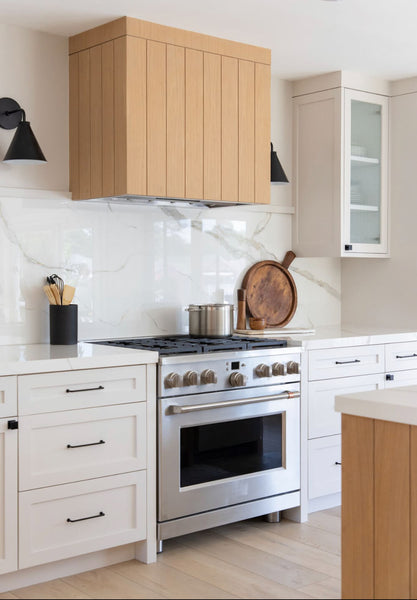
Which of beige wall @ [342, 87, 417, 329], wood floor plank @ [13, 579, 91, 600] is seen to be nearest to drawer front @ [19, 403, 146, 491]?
wood floor plank @ [13, 579, 91, 600]

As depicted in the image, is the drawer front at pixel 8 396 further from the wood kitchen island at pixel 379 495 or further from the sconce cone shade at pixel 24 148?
the wood kitchen island at pixel 379 495

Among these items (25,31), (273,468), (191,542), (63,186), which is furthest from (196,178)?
(191,542)

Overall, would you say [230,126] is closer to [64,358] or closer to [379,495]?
[64,358]

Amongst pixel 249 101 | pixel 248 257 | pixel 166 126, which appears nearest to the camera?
pixel 166 126

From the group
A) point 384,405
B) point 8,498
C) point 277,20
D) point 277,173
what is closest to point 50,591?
point 8,498

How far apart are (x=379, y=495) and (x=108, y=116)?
2198 millimetres

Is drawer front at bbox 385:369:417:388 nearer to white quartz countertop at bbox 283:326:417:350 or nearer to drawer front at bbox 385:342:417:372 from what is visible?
drawer front at bbox 385:342:417:372

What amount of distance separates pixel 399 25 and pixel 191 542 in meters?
2.61

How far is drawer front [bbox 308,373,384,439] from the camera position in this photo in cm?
404

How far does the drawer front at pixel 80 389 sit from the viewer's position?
10.0 feet

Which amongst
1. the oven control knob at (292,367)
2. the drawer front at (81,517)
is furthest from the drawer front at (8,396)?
the oven control knob at (292,367)

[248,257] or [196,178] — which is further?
[248,257]

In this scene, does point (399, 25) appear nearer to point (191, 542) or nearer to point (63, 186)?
point (63, 186)

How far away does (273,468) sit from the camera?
3.88m
